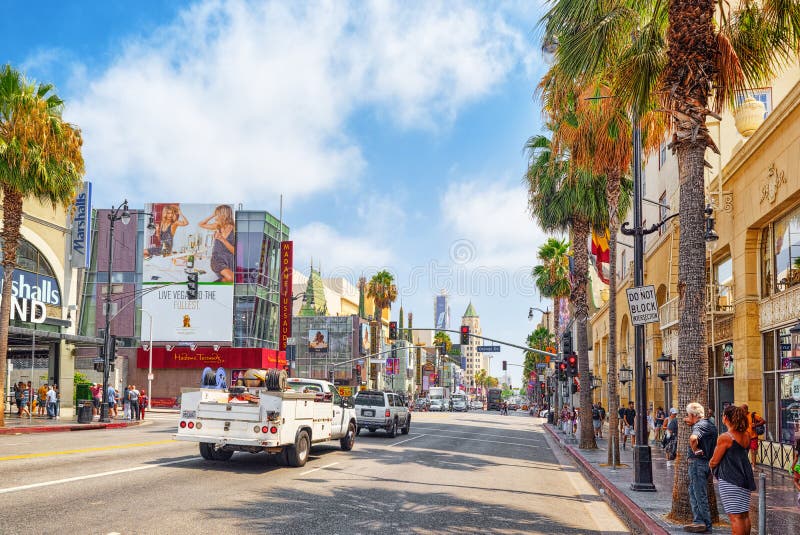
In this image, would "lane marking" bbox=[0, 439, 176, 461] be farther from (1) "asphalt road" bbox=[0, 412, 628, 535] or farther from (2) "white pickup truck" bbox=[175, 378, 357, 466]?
(2) "white pickup truck" bbox=[175, 378, 357, 466]

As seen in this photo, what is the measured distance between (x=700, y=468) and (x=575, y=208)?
19225mm

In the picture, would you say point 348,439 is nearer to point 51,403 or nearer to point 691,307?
point 691,307

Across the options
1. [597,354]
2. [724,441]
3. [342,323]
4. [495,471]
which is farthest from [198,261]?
[724,441]

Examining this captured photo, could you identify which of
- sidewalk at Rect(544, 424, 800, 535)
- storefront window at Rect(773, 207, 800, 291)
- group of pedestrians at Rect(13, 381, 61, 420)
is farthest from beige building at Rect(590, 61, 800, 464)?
group of pedestrians at Rect(13, 381, 61, 420)

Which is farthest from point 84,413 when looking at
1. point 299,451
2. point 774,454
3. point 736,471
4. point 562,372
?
point 736,471

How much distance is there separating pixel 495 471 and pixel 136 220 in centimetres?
5870

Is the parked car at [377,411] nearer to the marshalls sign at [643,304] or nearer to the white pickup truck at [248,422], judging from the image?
the white pickup truck at [248,422]

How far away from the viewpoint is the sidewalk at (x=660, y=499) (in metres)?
10.3

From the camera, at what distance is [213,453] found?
1661 cm

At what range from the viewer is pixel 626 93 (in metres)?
13.6

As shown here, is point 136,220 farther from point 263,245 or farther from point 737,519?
point 737,519

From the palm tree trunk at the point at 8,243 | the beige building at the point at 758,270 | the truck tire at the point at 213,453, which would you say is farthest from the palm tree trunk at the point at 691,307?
the palm tree trunk at the point at 8,243

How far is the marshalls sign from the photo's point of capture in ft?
46.5

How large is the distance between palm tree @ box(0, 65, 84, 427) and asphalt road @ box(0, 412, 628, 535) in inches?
442
